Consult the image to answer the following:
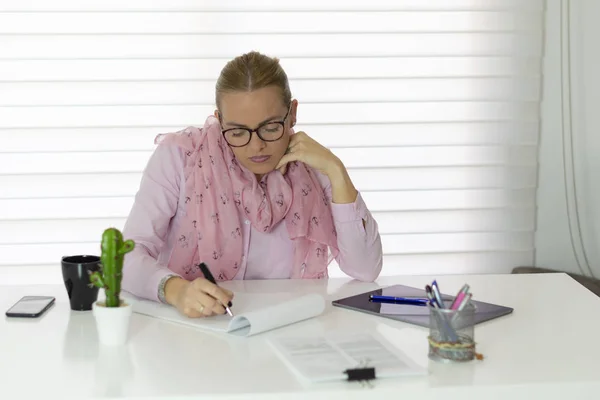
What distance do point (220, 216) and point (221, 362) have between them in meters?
0.83

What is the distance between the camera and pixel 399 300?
5.82ft

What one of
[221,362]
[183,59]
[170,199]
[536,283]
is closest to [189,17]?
[183,59]

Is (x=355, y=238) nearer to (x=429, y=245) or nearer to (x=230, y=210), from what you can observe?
(x=230, y=210)

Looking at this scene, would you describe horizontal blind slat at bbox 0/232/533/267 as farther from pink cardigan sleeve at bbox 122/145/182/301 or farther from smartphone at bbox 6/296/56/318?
smartphone at bbox 6/296/56/318

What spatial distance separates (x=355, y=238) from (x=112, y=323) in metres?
0.86

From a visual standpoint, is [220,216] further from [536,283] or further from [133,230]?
[536,283]

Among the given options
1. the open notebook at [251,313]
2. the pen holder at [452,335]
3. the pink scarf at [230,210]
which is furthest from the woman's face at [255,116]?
the pen holder at [452,335]

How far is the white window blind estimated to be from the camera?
125 inches

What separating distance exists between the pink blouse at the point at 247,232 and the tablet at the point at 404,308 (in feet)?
0.86

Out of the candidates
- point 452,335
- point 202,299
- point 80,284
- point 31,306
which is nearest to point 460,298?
point 452,335

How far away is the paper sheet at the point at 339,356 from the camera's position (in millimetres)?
1323

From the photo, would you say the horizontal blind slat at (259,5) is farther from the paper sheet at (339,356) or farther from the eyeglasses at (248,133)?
the paper sheet at (339,356)

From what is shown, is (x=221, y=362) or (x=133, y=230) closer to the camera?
(x=221, y=362)

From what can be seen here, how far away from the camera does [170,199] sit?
2158mm
